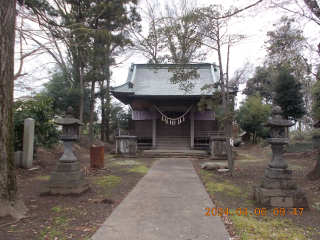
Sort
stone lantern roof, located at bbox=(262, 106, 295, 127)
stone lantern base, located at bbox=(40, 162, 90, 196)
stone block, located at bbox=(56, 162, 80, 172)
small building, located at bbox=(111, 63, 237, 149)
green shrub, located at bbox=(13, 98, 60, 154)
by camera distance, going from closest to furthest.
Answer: stone lantern roof, located at bbox=(262, 106, 295, 127) < stone lantern base, located at bbox=(40, 162, 90, 196) < stone block, located at bbox=(56, 162, 80, 172) < green shrub, located at bbox=(13, 98, 60, 154) < small building, located at bbox=(111, 63, 237, 149)

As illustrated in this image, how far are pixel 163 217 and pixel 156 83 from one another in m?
14.0

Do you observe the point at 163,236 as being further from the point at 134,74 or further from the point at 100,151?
the point at 134,74

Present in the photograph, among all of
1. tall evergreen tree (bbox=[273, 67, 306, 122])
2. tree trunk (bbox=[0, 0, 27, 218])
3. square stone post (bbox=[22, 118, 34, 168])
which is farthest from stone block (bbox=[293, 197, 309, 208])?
tall evergreen tree (bbox=[273, 67, 306, 122])

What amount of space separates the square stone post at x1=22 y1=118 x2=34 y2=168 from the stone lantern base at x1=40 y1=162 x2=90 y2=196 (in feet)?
11.8

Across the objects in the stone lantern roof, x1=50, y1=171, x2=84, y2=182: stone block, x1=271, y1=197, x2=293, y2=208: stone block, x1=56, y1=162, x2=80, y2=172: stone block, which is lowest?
x1=271, y1=197, x2=293, y2=208: stone block

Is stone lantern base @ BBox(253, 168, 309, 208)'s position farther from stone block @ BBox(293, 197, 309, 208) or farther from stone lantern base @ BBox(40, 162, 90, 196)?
stone lantern base @ BBox(40, 162, 90, 196)

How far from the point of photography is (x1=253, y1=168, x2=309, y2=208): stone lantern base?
4.16 metres

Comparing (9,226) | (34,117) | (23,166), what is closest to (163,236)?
(9,226)

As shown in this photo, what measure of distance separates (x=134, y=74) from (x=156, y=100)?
3.86m

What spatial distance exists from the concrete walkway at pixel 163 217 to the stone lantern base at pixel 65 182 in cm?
114

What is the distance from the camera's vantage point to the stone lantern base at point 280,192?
164 inches

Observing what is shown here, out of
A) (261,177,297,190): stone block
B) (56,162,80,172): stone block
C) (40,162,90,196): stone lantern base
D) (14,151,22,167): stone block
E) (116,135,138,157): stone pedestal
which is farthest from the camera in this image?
(116,135,138,157): stone pedestal

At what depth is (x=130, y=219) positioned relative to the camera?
3586mm

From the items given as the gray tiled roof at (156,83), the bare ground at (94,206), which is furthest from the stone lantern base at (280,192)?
the gray tiled roof at (156,83)
